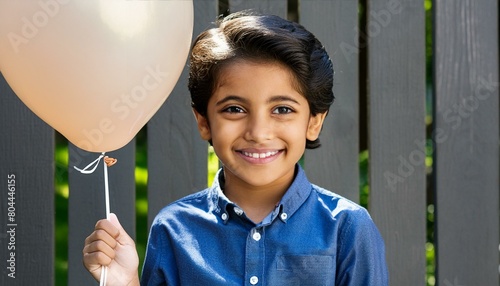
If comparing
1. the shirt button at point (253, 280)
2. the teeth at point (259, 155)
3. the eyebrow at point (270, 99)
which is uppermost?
the eyebrow at point (270, 99)

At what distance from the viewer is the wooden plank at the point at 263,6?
349cm

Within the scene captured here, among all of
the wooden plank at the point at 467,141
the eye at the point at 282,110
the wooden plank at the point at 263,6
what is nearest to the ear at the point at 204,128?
the eye at the point at 282,110

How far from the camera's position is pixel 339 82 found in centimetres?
355

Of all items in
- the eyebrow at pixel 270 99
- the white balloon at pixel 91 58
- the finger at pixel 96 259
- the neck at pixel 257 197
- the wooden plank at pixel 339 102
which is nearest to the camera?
the white balloon at pixel 91 58

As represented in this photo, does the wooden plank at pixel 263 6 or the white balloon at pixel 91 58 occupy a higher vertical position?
the wooden plank at pixel 263 6

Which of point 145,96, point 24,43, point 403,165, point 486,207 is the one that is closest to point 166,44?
point 145,96

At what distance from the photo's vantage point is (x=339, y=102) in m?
3.55

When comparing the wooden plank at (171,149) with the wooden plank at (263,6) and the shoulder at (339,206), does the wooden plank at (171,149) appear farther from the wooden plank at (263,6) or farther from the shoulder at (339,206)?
the shoulder at (339,206)

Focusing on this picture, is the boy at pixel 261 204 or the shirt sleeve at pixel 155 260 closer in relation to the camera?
the boy at pixel 261 204

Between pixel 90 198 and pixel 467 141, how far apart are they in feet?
4.57

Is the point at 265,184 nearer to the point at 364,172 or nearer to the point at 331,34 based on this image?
the point at 331,34

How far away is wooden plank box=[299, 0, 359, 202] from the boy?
852 mm

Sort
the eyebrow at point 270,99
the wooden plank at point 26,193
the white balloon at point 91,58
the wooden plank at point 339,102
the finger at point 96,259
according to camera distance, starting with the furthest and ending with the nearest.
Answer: the wooden plank at point 339,102 → the wooden plank at point 26,193 → the eyebrow at point 270,99 → the finger at point 96,259 → the white balloon at point 91,58

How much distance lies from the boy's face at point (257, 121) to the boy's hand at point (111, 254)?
344mm
